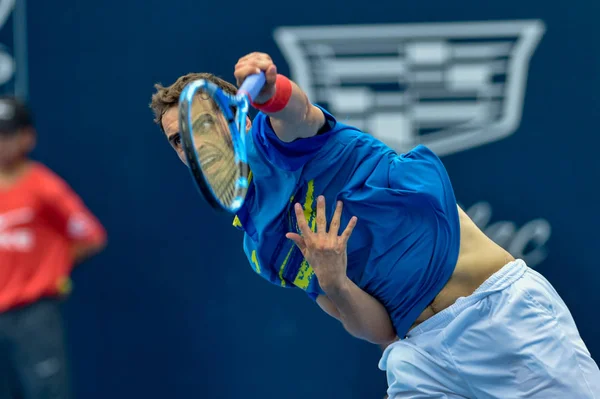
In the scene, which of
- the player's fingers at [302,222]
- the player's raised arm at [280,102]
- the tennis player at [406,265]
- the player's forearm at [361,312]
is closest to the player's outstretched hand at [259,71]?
the player's raised arm at [280,102]

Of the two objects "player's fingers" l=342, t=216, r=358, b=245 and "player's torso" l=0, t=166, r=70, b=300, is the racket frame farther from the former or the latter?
"player's torso" l=0, t=166, r=70, b=300

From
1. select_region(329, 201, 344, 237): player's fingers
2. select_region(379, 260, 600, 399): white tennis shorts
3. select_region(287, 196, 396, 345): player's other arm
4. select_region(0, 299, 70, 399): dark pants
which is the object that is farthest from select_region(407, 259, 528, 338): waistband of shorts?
select_region(0, 299, 70, 399): dark pants

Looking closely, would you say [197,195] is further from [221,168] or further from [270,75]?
[270,75]

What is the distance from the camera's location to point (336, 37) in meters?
4.19

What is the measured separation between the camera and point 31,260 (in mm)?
3930

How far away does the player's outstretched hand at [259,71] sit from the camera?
6.27ft

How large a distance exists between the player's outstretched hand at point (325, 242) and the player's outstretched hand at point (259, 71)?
1.04ft

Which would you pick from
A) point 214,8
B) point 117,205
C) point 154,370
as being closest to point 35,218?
point 117,205

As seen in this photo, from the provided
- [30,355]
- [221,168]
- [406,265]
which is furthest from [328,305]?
[30,355]

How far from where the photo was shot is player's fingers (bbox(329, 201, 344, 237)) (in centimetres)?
215

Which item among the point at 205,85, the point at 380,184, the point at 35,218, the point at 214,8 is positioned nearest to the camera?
the point at 205,85

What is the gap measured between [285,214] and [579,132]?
231 centimetres

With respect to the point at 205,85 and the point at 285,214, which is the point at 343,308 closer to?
the point at 285,214

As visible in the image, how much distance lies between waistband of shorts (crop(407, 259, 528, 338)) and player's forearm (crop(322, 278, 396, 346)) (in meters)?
0.09
